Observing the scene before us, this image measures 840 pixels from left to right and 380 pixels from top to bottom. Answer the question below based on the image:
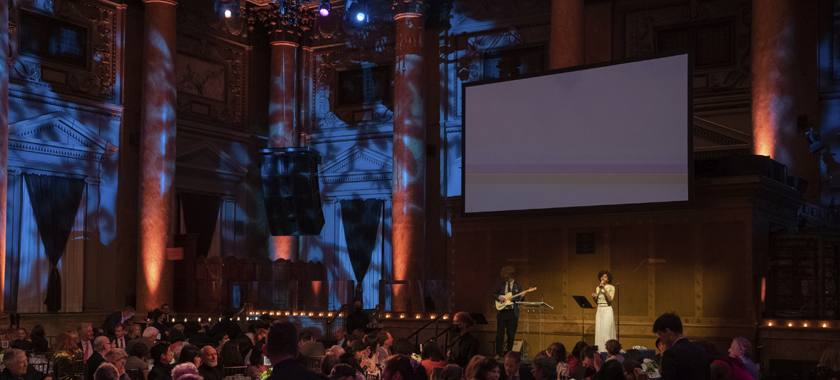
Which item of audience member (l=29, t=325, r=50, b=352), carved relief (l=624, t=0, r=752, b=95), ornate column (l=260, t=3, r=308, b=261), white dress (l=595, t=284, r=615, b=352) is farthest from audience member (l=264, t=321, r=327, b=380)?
ornate column (l=260, t=3, r=308, b=261)

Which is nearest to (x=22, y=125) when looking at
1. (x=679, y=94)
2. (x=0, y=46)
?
(x=0, y=46)

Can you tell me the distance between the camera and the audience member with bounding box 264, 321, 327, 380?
439cm

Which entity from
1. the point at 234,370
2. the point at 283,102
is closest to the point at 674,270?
the point at 234,370

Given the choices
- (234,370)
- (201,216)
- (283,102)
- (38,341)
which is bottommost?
(38,341)

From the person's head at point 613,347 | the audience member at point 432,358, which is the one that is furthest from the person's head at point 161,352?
the person's head at point 613,347

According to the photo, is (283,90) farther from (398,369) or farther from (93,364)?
(398,369)

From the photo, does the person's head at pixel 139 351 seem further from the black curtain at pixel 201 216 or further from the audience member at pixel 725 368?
the black curtain at pixel 201 216

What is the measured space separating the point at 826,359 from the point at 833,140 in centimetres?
1185

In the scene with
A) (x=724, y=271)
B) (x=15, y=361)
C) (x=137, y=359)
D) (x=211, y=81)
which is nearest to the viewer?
(x=15, y=361)

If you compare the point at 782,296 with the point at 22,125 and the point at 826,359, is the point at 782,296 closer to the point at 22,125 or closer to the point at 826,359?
the point at 826,359

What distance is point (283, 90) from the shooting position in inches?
955

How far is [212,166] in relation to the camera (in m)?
23.3

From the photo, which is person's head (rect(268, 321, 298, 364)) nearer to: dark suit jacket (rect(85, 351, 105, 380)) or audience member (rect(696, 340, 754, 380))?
audience member (rect(696, 340, 754, 380))

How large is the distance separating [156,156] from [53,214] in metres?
2.57
